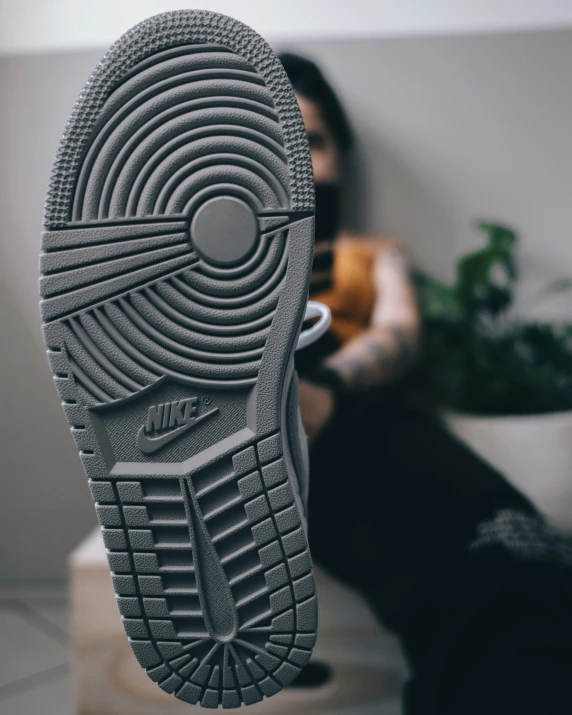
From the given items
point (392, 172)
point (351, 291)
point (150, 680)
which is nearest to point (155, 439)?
point (150, 680)

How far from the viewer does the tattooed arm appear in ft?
2.87

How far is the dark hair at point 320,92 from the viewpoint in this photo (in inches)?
38.1

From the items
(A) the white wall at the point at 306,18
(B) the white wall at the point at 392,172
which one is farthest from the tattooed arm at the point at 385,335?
(A) the white wall at the point at 306,18

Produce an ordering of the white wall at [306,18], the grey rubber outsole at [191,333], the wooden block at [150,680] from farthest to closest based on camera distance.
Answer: the white wall at [306,18] < the wooden block at [150,680] < the grey rubber outsole at [191,333]

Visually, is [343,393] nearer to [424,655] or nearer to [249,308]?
[424,655]

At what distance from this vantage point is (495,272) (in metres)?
1.27

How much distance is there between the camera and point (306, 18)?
1175 mm

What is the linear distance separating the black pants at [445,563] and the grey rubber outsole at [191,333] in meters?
0.18

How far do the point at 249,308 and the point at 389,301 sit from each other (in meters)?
0.73

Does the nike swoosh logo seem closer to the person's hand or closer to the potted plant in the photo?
the person's hand

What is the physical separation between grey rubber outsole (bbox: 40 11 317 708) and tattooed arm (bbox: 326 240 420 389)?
1.46 ft

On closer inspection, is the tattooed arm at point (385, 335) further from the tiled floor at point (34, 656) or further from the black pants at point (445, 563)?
the tiled floor at point (34, 656)

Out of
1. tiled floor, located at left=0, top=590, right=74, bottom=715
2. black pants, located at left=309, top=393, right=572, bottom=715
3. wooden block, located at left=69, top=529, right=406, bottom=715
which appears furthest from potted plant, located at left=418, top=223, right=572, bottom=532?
tiled floor, located at left=0, top=590, right=74, bottom=715

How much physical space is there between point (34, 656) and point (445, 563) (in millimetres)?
685
